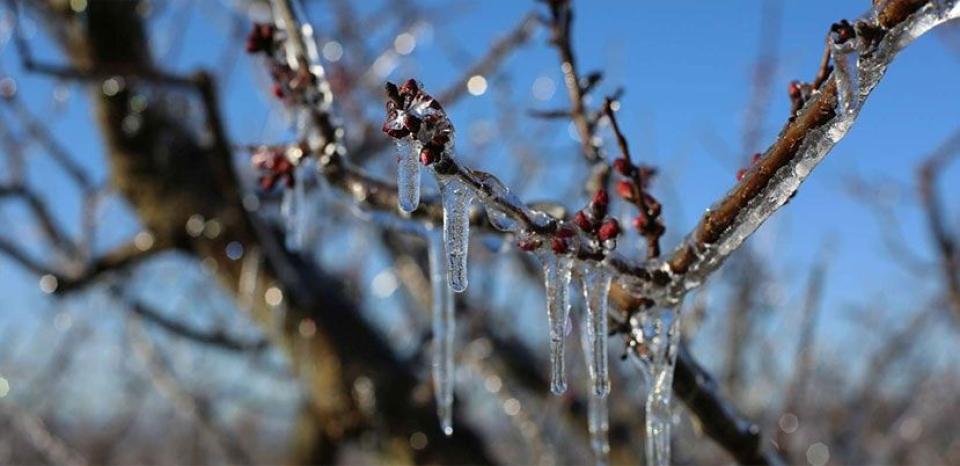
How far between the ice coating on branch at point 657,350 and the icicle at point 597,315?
0.08 meters

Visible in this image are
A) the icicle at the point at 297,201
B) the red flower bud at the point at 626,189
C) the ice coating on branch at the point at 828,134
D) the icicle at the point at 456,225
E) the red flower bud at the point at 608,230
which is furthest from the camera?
the icicle at the point at 297,201

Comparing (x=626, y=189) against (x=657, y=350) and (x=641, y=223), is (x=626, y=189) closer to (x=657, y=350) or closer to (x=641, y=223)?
(x=641, y=223)

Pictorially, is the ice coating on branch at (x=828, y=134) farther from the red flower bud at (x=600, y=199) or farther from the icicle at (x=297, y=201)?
the icicle at (x=297, y=201)

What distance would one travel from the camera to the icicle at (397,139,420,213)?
89 cm

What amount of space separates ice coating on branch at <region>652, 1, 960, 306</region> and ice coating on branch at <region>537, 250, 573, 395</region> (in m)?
0.16

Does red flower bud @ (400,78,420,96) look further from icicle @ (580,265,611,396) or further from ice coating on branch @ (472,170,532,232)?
icicle @ (580,265,611,396)

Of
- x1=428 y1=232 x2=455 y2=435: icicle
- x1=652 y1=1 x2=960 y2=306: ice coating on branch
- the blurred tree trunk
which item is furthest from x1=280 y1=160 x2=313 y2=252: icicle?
the blurred tree trunk

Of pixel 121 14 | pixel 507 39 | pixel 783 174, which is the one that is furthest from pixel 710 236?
pixel 121 14

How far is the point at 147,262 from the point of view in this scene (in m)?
3.89

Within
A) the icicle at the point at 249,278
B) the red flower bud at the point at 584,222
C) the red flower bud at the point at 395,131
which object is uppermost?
the red flower bud at the point at 395,131

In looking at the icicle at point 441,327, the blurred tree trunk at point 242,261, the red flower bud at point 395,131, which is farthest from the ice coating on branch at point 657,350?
the blurred tree trunk at point 242,261

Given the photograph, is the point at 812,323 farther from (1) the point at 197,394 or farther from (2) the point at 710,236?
(1) the point at 197,394

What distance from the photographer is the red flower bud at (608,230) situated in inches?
41.6

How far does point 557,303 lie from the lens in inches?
43.4
